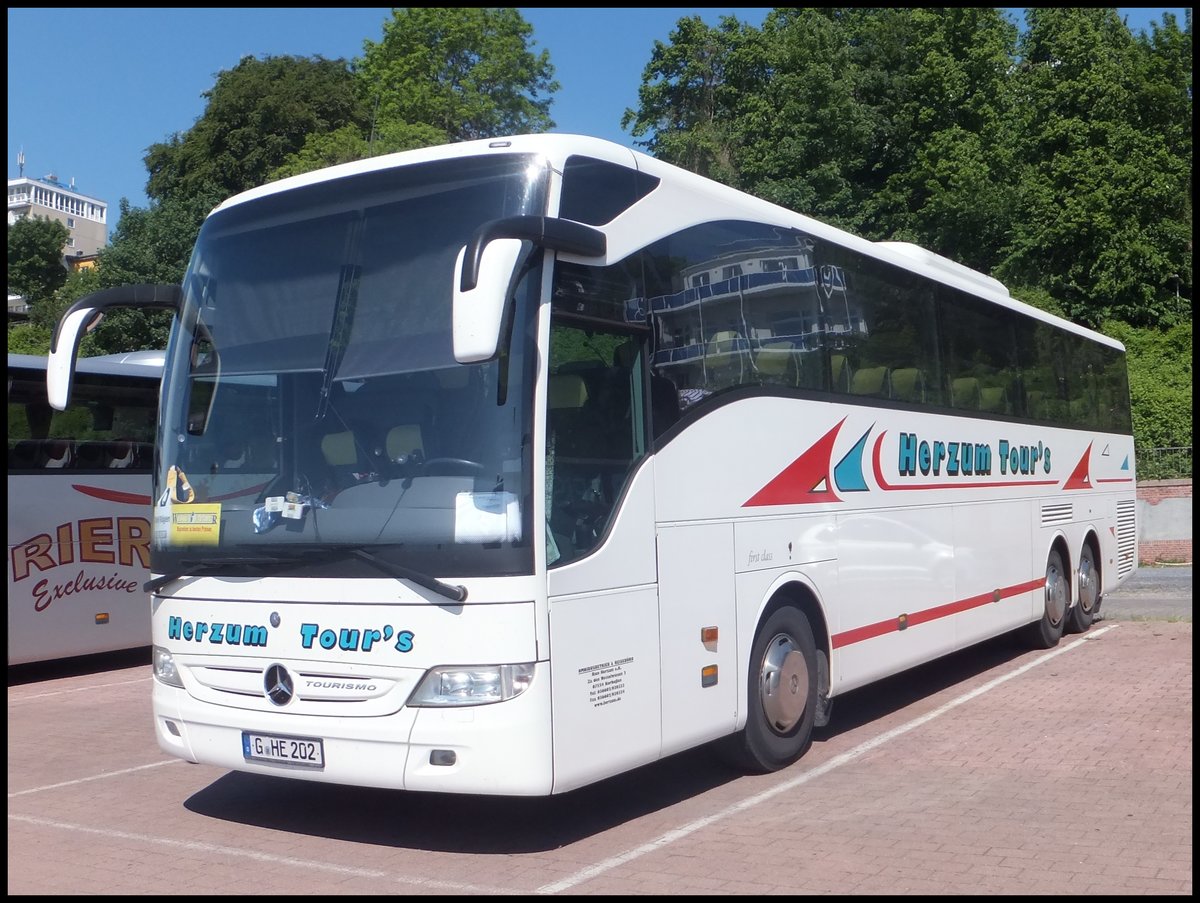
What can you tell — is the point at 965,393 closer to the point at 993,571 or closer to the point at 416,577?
the point at 993,571

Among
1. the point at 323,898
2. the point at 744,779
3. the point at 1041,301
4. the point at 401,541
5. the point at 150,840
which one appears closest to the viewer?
the point at 323,898

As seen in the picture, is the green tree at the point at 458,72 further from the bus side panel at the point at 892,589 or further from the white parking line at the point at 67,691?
the bus side panel at the point at 892,589

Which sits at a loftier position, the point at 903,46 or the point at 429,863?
the point at 903,46

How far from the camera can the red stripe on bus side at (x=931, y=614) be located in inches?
361

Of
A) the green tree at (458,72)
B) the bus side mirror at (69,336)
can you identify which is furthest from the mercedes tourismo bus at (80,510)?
the green tree at (458,72)

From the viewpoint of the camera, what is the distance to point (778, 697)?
8.13 metres

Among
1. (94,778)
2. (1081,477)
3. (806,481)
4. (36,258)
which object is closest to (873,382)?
(806,481)

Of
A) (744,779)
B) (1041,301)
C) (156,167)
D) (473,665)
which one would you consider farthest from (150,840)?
(156,167)

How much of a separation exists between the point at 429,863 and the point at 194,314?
329 centimetres

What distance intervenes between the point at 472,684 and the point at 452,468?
1030mm

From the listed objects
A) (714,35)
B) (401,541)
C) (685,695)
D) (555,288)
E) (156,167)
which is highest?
(714,35)

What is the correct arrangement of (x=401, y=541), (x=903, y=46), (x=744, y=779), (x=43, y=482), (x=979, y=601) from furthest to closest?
(x=903, y=46)
(x=43, y=482)
(x=979, y=601)
(x=744, y=779)
(x=401, y=541)

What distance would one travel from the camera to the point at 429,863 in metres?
6.33

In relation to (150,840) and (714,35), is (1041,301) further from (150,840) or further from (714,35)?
(150,840)
